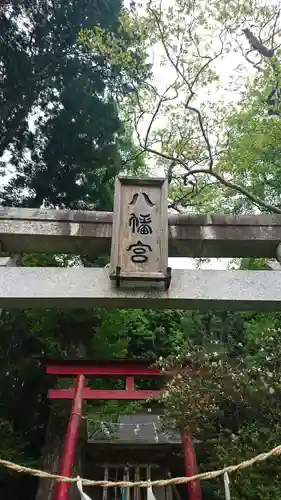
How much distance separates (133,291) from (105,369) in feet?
10.5

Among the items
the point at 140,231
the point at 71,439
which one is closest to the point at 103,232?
the point at 140,231

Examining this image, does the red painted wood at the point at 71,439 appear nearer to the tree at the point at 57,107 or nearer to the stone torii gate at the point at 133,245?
the stone torii gate at the point at 133,245

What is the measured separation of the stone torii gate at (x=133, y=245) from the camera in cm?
446

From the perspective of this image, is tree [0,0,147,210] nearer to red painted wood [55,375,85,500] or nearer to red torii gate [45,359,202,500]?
red torii gate [45,359,202,500]

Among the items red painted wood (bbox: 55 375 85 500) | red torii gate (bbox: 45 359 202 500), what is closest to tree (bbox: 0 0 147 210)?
red torii gate (bbox: 45 359 202 500)

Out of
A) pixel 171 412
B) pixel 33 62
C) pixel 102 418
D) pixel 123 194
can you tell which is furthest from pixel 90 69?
pixel 171 412

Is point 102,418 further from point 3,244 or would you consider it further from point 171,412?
point 3,244

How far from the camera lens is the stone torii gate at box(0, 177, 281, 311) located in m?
4.46

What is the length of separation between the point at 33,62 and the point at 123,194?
7.00 metres

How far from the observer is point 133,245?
455 cm

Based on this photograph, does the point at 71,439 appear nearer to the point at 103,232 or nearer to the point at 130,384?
the point at 130,384

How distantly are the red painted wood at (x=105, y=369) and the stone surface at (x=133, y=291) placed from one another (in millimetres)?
2819

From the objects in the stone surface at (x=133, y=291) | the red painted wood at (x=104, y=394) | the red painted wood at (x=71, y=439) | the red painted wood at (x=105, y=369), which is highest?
the stone surface at (x=133, y=291)

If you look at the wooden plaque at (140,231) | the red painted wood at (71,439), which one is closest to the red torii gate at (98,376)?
the red painted wood at (71,439)
